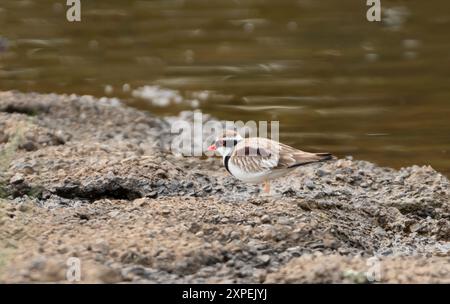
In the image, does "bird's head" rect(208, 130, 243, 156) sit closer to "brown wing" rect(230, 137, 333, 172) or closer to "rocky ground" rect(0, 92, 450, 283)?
"brown wing" rect(230, 137, 333, 172)

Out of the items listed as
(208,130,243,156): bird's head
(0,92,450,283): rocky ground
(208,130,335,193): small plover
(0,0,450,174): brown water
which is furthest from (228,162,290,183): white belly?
(0,0,450,174): brown water

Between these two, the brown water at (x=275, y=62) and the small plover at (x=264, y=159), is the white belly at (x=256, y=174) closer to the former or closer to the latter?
the small plover at (x=264, y=159)

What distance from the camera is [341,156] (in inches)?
394

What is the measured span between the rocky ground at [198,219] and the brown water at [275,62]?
1568 mm

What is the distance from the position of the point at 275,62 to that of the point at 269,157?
631 centimetres

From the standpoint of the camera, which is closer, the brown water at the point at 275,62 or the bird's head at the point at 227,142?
the bird's head at the point at 227,142

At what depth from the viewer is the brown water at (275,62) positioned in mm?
10961

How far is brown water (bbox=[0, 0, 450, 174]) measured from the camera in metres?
11.0

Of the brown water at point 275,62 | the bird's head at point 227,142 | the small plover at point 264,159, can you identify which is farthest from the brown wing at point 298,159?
the brown water at point 275,62

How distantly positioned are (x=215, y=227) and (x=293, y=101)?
564 centimetres

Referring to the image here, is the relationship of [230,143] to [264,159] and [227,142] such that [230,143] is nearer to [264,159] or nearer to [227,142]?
[227,142]

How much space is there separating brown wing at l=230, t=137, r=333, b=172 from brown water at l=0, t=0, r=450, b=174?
2.61 m

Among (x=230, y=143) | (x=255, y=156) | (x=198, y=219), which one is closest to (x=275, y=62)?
(x=230, y=143)
